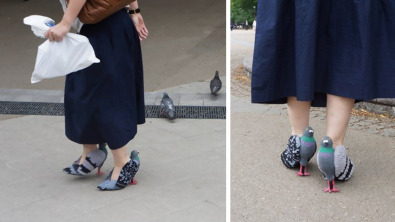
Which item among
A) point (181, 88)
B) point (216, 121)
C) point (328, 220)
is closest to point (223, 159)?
point (216, 121)

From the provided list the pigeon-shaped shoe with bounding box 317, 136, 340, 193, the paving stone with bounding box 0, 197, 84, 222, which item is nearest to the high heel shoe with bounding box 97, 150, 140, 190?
the paving stone with bounding box 0, 197, 84, 222

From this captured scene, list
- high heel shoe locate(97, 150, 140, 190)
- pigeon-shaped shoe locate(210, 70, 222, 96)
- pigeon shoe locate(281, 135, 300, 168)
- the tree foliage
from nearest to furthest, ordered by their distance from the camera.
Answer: pigeon shoe locate(281, 135, 300, 168), high heel shoe locate(97, 150, 140, 190), pigeon-shaped shoe locate(210, 70, 222, 96), the tree foliage

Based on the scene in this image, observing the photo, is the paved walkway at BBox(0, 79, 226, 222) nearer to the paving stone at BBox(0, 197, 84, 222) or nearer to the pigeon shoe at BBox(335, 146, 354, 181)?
the paving stone at BBox(0, 197, 84, 222)

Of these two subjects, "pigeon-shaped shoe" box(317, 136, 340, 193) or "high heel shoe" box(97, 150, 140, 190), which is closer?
Result: "pigeon-shaped shoe" box(317, 136, 340, 193)

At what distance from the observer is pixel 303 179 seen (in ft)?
13.5

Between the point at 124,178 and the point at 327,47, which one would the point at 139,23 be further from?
the point at 327,47

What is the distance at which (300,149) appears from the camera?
411cm

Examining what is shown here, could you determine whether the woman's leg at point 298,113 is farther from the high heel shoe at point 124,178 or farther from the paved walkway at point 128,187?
the high heel shoe at point 124,178

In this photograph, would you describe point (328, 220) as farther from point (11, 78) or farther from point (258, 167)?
point (11, 78)

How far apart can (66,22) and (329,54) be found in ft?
5.38

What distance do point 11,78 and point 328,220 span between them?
528cm

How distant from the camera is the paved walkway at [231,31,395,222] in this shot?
11.8ft

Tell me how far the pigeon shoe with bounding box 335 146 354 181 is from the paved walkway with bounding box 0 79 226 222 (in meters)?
0.75

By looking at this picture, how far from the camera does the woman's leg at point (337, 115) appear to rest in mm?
3957
